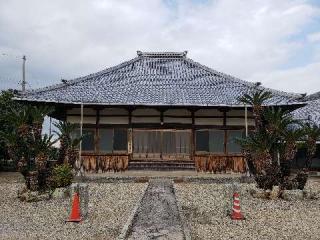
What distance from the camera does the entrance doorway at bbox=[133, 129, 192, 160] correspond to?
20750mm

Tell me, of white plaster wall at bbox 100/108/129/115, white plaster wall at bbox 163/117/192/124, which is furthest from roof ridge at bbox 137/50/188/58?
white plaster wall at bbox 163/117/192/124

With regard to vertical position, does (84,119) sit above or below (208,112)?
below

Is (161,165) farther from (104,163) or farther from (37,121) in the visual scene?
(37,121)

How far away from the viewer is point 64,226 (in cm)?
927

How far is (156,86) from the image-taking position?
22688mm

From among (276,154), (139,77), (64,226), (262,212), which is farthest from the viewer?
(139,77)

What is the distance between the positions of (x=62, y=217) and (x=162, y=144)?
10.9 metres

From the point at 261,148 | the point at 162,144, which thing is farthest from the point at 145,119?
the point at 261,148

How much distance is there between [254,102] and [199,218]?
5.50m

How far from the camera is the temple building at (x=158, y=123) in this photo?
790 inches

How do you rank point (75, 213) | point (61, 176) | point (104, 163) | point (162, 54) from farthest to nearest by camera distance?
point (162, 54) < point (104, 163) < point (61, 176) < point (75, 213)

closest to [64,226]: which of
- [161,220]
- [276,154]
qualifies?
[161,220]

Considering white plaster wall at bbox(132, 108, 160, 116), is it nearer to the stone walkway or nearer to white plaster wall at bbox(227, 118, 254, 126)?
white plaster wall at bbox(227, 118, 254, 126)

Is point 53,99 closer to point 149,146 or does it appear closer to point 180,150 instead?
point 149,146
